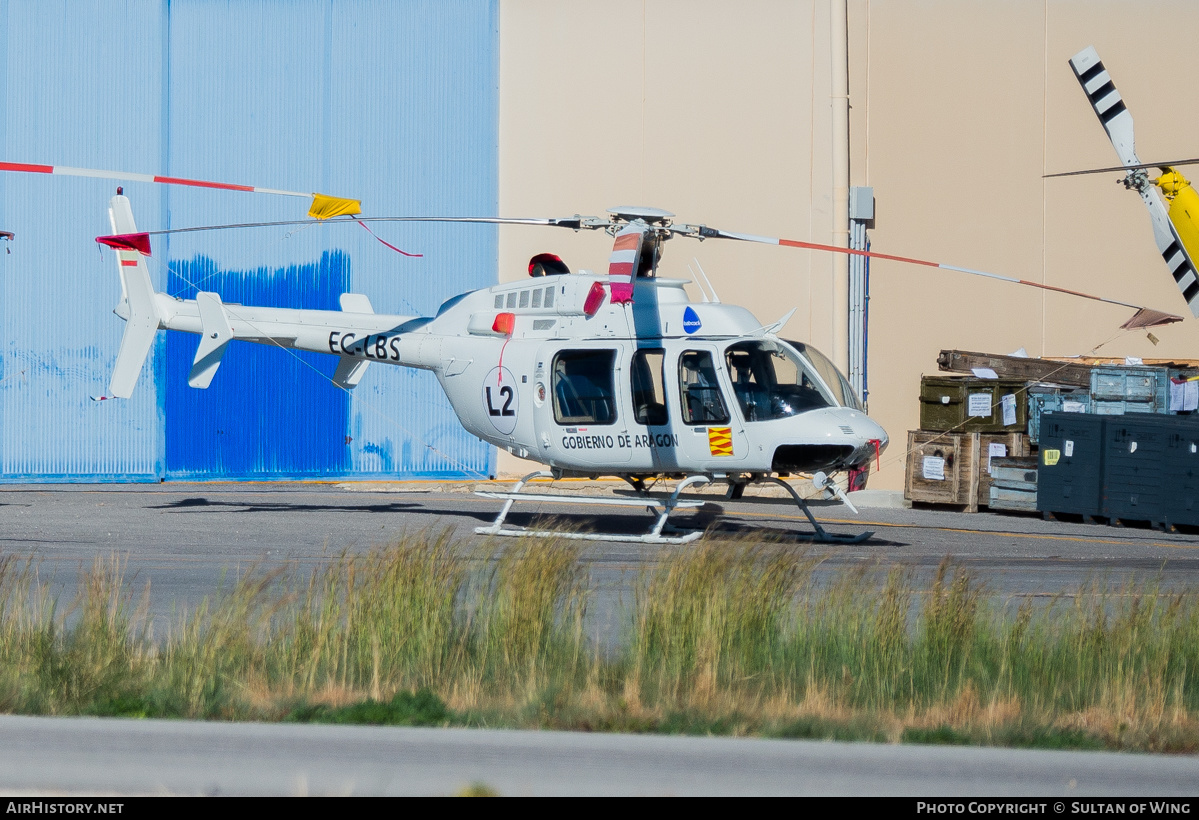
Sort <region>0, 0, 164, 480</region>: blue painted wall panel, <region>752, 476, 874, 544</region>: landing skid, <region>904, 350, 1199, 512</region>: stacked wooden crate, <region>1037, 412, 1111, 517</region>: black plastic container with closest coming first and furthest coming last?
<region>752, 476, 874, 544</region>: landing skid
<region>1037, 412, 1111, 517</region>: black plastic container
<region>904, 350, 1199, 512</region>: stacked wooden crate
<region>0, 0, 164, 480</region>: blue painted wall panel

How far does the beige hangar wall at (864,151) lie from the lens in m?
21.1

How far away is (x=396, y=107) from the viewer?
20922 mm

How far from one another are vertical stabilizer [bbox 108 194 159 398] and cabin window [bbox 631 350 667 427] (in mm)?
6251

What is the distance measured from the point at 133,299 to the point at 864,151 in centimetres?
1235

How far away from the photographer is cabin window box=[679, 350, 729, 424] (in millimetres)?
12844

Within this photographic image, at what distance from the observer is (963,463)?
18.6 metres

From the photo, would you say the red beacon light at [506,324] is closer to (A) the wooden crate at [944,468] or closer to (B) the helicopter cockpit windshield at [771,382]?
(B) the helicopter cockpit windshield at [771,382]

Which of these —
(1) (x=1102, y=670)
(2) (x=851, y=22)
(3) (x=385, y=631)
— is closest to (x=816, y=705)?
(1) (x=1102, y=670)

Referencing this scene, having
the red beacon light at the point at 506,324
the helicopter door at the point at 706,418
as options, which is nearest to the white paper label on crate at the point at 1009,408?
the helicopter door at the point at 706,418

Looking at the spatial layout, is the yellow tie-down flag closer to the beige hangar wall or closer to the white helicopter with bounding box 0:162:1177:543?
the white helicopter with bounding box 0:162:1177:543

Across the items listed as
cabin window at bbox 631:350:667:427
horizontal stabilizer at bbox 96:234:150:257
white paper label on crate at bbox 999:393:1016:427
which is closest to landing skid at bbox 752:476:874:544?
cabin window at bbox 631:350:667:427

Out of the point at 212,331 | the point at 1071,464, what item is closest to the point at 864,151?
the point at 1071,464

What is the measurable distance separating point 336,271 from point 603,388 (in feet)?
29.4

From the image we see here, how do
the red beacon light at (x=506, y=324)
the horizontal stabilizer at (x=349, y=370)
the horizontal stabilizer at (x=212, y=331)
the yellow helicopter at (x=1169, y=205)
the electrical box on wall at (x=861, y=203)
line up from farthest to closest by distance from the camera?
the electrical box on wall at (x=861, y=203)
the horizontal stabilizer at (x=349, y=370)
the horizontal stabilizer at (x=212, y=331)
the yellow helicopter at (x=1169, y=205)
the red beacon light at (x=506, y=324)
